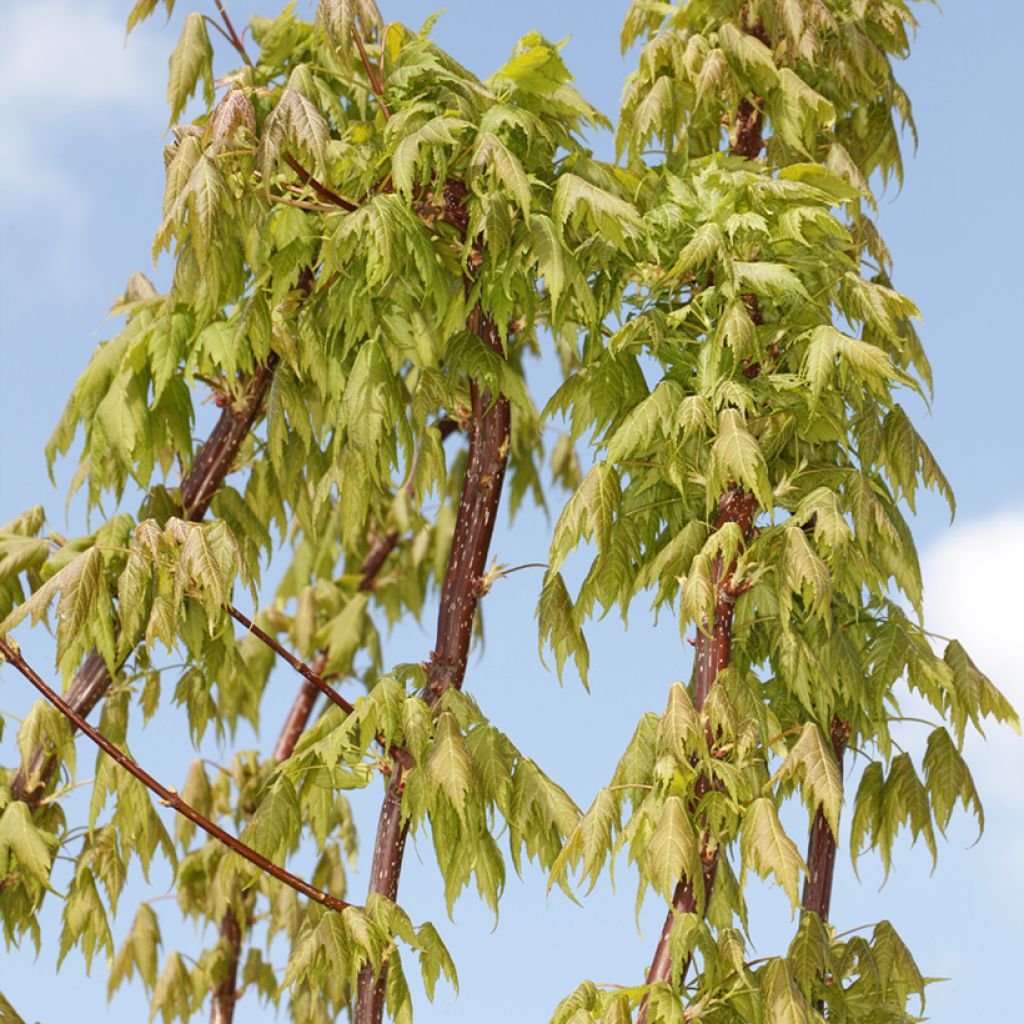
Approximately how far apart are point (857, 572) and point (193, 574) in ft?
6.34

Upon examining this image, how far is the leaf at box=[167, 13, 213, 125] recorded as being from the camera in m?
5.27

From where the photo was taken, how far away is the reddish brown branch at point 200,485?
5770 millimetres

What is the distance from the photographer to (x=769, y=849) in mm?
3949

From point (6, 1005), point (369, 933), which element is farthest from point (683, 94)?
point (6, 1005)

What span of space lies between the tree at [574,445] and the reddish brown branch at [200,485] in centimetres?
4

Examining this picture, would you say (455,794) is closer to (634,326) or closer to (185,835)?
(634,326)

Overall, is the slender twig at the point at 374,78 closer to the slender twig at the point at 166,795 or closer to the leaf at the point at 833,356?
the leaf at the point at 833,356

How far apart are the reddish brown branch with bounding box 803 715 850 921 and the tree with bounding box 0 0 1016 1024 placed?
0.04ft

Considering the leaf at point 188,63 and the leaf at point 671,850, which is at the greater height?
the leaf at point 188,63

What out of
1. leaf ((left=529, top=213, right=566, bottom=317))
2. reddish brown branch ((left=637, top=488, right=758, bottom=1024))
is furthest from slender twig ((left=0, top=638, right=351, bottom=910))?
leaf ((left=529, top=213, right=566, bottom=317))

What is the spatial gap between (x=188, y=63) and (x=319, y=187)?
969 mm

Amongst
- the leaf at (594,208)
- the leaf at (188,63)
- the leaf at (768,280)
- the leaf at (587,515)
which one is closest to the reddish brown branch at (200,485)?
the leaf at (188,63)

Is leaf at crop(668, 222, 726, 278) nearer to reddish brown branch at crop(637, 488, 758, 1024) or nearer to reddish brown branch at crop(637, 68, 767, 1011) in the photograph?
reddish brown branch at crop(637, 68, 767, 1011)

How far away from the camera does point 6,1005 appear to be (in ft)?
17.1
